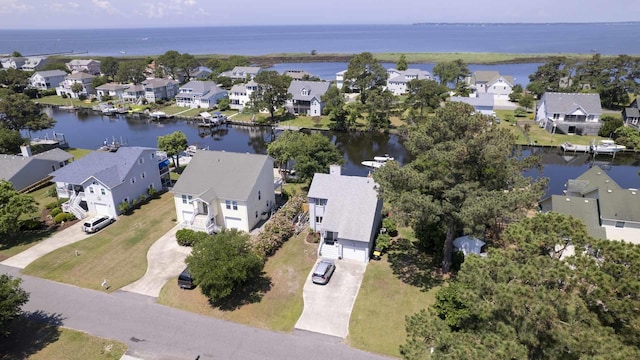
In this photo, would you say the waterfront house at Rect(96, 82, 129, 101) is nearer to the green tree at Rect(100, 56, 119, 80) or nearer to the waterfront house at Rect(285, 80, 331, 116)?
the green tree at Rect(100, 56, 119, 80)

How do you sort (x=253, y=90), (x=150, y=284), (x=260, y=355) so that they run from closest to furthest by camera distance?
(x=260, y=355) → (x=150, y=284) → (x=253, y=90)

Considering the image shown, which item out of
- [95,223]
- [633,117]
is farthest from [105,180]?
[633,117]

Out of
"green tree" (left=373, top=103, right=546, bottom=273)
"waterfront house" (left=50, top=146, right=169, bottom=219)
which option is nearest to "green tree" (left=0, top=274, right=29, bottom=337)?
"waterfront house" (left=50, top=146, right=169, bottom=219)

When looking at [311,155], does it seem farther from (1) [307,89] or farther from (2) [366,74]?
(2) [366,74]

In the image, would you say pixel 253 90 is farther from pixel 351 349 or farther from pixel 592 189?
pixel 351 349

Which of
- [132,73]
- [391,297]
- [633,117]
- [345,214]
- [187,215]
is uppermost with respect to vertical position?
[132,73]

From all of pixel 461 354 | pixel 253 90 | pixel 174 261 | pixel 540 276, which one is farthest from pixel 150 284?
pixel 253 90
